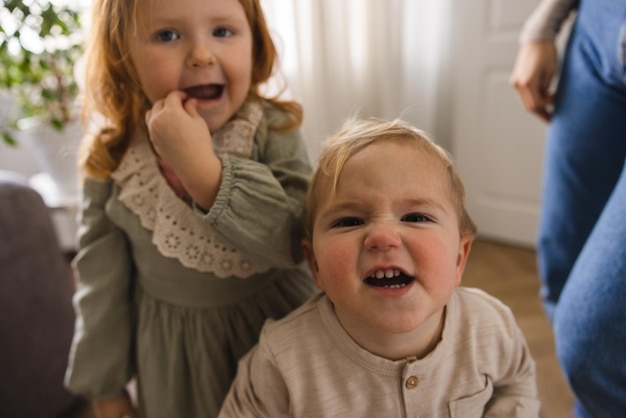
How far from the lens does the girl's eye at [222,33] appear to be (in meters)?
0.70

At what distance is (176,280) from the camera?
2.54 ft

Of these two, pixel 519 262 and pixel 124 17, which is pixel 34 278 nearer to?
pixel 124 17

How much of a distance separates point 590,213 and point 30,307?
4.42 ft

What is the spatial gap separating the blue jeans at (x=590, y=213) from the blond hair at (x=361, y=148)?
19cm

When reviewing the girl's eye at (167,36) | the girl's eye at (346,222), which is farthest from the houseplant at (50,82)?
the girl's eye at (346,222)

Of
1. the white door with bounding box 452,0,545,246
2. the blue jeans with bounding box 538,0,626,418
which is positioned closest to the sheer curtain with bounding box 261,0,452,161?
the white door with bounding box 452,0,545,246

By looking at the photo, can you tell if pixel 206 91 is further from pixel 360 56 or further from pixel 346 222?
pixel 360 56

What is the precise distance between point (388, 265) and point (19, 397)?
111 centimetres

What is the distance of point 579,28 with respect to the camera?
94 cm

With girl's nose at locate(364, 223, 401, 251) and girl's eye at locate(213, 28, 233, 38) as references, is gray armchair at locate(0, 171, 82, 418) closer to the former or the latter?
girl's eye at locate(213, 28, 233, 38)

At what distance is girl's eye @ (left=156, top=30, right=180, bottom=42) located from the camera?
2.23 feet

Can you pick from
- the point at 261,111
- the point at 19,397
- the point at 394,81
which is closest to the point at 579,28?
the point at 261,111

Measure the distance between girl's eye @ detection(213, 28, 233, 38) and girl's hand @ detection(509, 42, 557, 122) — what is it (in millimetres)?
684

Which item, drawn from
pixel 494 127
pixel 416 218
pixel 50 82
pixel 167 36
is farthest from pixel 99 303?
pixel 494 127
